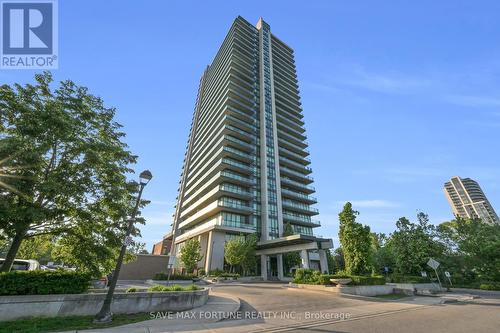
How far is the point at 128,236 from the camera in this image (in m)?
10.6

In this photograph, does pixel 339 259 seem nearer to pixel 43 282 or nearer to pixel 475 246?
pixel 475 246

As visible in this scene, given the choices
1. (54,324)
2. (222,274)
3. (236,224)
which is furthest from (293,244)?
(54,324)

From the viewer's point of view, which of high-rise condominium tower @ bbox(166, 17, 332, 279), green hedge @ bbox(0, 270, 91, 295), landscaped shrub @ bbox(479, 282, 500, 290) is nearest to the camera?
green hedge @ bbox(0, 270, 91, 295)

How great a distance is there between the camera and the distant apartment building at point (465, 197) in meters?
155

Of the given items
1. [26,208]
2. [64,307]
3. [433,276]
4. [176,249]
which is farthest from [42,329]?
[176,249]

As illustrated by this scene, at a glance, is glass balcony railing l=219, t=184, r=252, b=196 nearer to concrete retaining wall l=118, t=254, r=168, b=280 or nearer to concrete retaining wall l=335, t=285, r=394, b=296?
concrete retaining wall l=118, t=254, r=168, b=280

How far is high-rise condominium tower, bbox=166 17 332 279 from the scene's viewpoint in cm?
5003

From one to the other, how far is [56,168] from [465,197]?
229 metres

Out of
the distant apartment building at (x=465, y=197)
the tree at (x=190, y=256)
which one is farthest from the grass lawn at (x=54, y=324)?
the distant apartment building at (x=465, y=197)

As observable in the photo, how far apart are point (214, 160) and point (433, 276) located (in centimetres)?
4672

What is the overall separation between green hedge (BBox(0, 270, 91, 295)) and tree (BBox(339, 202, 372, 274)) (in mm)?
21773

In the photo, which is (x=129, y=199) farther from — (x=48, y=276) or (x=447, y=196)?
(x=447, y=196)

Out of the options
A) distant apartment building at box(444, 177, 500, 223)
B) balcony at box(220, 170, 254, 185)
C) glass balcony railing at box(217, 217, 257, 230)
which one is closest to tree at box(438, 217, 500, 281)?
glass balcony railing at box(217, 217, 257, 230)

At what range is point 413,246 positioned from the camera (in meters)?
34.3
